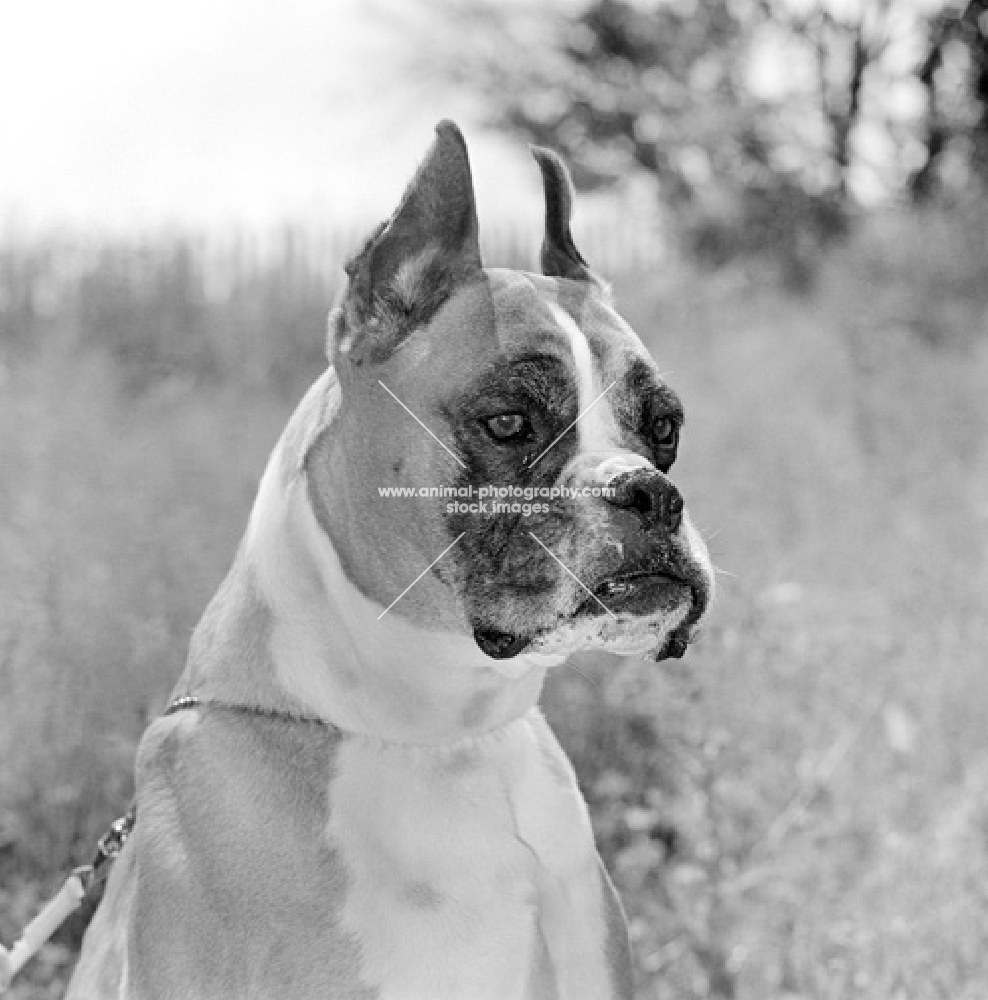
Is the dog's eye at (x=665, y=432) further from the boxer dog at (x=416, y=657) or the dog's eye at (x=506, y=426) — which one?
the dog's eye at (x=506, y=426)

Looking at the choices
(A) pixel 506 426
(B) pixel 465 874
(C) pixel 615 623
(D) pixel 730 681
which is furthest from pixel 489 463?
(D) pixel 730 681

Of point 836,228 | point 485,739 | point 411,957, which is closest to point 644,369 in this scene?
point 485,739

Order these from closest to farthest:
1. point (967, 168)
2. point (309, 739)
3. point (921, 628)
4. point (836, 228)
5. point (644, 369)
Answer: point (309, 739), point (644, 369), point (921, 628), point (836, 228), point (967, 168)

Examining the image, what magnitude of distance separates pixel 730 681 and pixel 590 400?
2447 mm

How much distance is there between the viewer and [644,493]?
2.43 m

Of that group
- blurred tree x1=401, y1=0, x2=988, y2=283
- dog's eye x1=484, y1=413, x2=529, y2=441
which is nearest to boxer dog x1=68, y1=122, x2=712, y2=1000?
dog's eye x1=484, y1=413, x2=529, y2=441

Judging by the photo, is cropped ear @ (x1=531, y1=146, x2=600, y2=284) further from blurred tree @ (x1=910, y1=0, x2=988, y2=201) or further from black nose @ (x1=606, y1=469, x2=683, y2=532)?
blurred tree @ (x1=910, y1=0, x2=988, y2=201)

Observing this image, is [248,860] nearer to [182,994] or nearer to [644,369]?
[182,994]

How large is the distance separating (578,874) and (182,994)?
74cm

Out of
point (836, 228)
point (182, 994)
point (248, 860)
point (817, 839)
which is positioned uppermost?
point (248, 860)

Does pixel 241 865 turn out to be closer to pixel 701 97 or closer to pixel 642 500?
pixel 642 500

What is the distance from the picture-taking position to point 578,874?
2.61 m

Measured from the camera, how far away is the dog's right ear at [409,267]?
105 inches

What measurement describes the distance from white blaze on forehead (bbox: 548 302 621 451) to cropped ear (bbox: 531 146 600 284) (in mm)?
414
